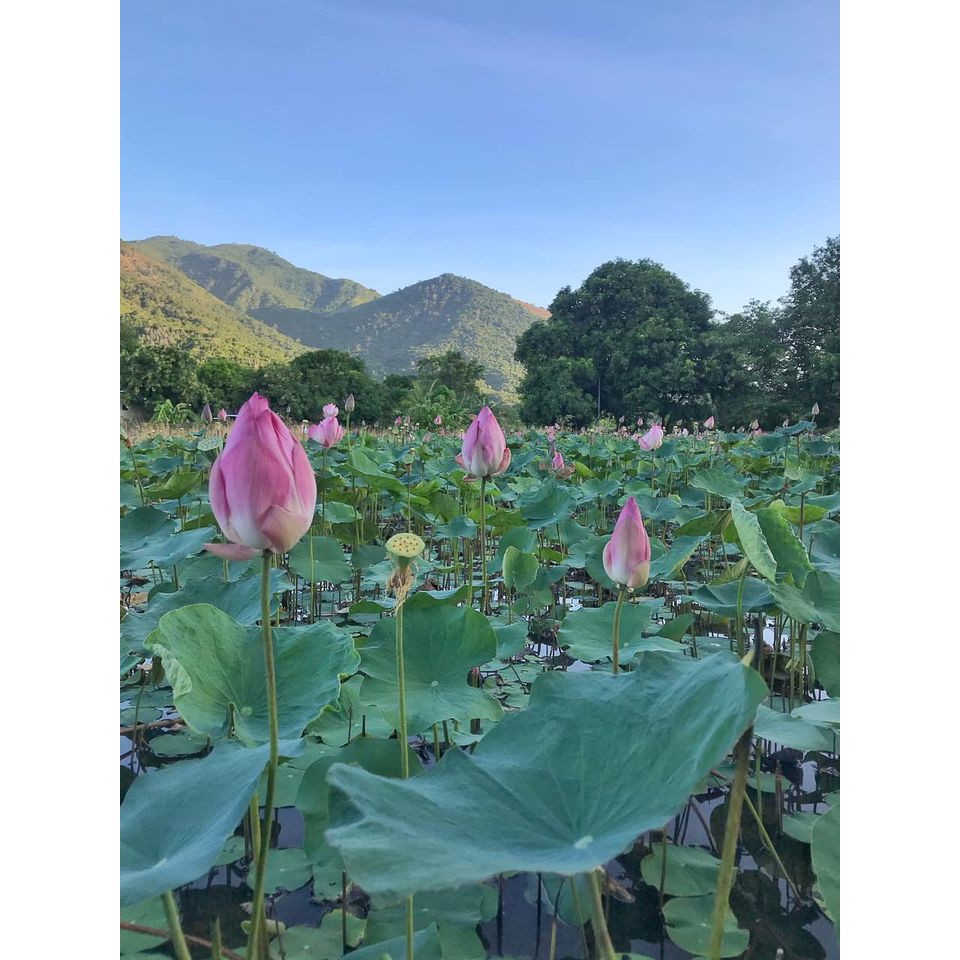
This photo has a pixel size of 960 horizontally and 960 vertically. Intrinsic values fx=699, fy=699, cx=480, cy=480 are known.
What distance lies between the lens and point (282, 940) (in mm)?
625

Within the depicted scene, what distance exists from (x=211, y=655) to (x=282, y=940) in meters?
0.27

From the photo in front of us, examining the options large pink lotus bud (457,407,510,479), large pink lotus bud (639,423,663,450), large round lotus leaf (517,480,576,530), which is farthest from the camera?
large pink lotus bud (639,423,663,450)

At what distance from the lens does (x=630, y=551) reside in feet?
2.24

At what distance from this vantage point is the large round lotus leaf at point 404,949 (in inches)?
17.4

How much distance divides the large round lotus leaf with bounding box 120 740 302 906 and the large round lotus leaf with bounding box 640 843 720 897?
19.4 inches

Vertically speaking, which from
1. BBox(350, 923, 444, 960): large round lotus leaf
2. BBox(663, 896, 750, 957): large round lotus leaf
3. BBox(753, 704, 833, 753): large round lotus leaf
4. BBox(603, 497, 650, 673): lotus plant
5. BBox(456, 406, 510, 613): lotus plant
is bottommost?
BBox(663, 896, 750, 957): large round lotus leaf

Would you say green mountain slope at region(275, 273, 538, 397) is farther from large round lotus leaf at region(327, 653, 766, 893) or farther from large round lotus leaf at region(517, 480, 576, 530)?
large round lotus leaf at region(327, 653, 766, 893)

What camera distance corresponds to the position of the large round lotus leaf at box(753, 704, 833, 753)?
1.96 feet

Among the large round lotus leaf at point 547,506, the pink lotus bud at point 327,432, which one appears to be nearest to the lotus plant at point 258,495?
the large round lotus leaf at point 547,506

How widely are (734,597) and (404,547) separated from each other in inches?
27.5

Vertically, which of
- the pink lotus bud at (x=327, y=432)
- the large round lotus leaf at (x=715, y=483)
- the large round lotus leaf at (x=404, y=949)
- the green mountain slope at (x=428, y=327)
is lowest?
the large round lotus leaf at (x=404, y=949)

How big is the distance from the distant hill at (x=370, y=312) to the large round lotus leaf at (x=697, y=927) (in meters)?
21.7

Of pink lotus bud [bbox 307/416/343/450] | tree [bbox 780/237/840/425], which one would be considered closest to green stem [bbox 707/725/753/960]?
pink lotus bud [bbox 307/416/343/450]

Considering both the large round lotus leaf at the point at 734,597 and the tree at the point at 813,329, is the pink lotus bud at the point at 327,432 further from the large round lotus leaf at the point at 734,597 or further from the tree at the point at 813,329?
the tree at the point at 813,329
